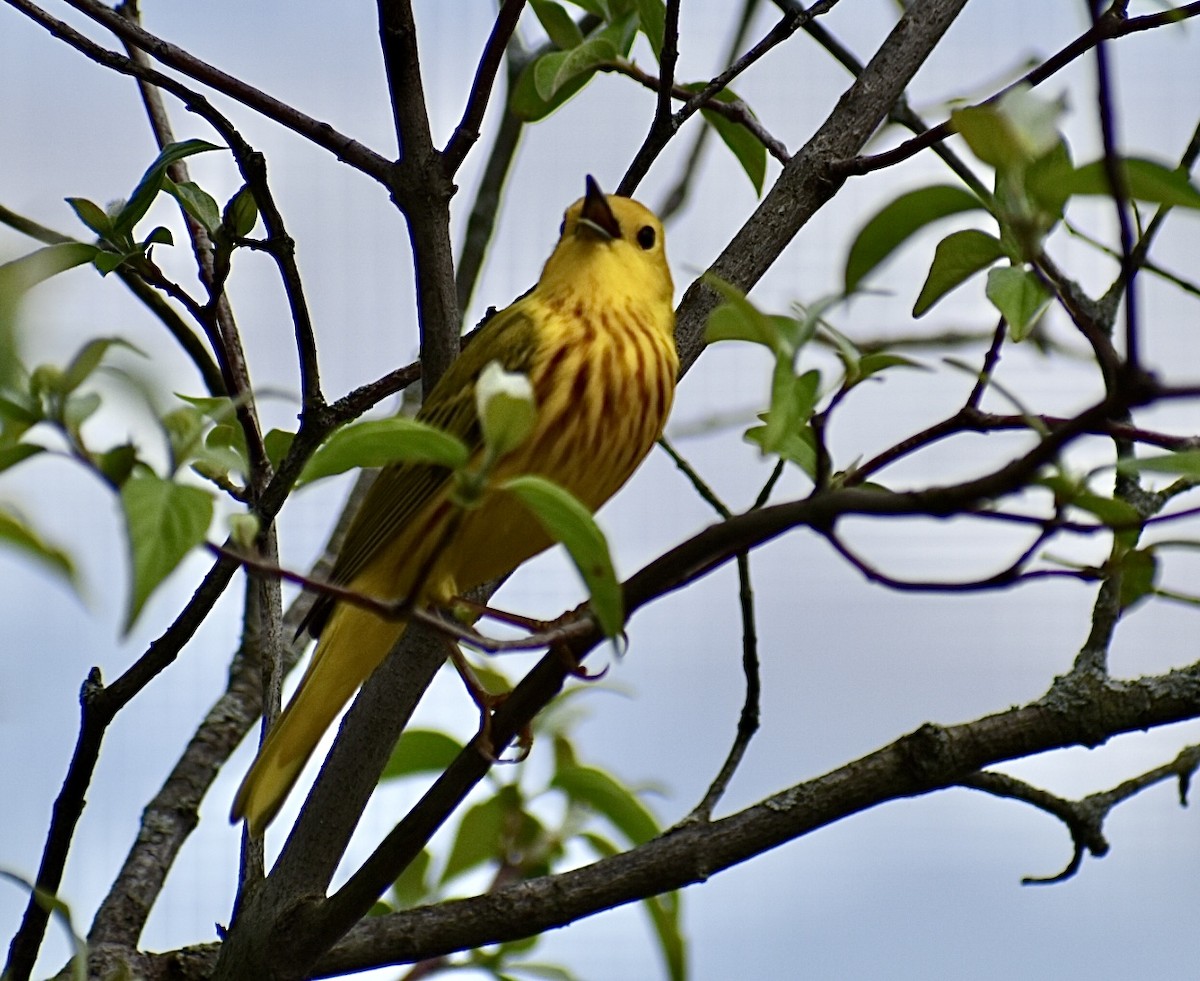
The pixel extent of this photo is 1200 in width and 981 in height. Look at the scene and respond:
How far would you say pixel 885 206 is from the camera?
1167 mm

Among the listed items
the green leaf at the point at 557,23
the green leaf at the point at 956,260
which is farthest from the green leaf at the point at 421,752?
the green leaf at the point at 956,260

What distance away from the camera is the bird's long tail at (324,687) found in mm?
2361

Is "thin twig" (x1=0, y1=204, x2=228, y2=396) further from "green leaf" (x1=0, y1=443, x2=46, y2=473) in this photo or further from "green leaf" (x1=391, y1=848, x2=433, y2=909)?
"green leaf" (x1=0, y1=443, x2=46, y2=473)

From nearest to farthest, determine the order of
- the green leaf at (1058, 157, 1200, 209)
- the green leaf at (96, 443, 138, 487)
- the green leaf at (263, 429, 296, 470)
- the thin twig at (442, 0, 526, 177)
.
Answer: the green leaf at (1058, 157, 1200, 209) < the green leaf at (96, 443, 138, 487) < the thin twig at (442, 0, 526, 177) < the green leaf at (263, 429, 296, 470)

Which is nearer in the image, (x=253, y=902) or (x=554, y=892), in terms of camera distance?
(x=554, y=892)

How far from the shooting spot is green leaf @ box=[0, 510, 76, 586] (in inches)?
42.4

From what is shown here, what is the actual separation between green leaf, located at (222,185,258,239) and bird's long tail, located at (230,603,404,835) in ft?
2.18

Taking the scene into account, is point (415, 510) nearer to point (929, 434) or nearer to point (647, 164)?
point (647, 164)

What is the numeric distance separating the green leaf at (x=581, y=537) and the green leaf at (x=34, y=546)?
0.31 m

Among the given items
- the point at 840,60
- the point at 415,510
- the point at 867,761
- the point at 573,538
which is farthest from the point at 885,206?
the point at 840,60

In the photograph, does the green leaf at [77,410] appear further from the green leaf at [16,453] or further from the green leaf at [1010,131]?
the green leaf at [1010,131]

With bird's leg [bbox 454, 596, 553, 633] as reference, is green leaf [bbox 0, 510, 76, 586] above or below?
below

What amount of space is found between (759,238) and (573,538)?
137cm

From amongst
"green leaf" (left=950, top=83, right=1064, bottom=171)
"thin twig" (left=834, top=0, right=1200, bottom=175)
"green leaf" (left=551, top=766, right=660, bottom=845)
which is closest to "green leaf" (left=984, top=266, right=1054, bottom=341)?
"green leaf" (left=950, top=83, right=1064, bottom=171)
